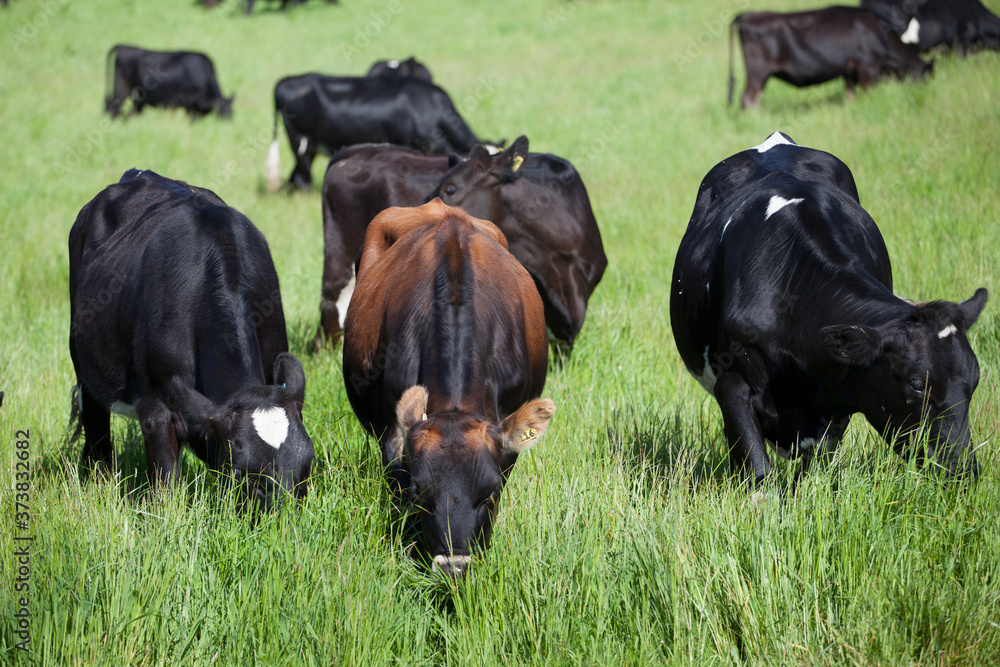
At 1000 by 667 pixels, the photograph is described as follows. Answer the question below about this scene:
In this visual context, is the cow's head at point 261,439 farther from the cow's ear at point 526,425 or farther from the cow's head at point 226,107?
the cow's head at point 226,107

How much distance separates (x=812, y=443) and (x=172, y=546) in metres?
2.81

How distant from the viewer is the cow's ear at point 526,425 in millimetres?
3338

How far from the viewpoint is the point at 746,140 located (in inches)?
518

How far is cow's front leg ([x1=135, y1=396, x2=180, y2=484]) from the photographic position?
4.08 meters

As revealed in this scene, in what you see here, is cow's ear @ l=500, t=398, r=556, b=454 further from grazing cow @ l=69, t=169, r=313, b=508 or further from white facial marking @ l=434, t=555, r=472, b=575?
grazing cow @ l=69, t=169, r=313, b=508

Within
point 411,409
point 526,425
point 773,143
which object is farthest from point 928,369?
point 773,143

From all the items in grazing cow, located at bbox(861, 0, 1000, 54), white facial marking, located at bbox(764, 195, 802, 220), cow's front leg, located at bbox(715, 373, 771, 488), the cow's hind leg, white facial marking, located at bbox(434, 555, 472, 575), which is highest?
grazing cow, located at bbox(861, 0, 1000, 54)

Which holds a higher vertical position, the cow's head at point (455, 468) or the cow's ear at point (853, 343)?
Answer: the cow's ear at point (853, 343)

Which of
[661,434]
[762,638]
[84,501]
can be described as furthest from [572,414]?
[84,501]

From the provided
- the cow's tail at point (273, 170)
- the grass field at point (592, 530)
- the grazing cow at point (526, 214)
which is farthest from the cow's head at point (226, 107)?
the grazing cow at point (526, 214)

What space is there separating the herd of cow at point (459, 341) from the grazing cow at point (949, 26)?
14.2 m

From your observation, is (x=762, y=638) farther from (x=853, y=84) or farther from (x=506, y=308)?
(x=853, y=84)

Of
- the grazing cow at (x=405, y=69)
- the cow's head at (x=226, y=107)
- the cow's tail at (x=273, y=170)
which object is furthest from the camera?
the cow's head at (x=226, y=107)

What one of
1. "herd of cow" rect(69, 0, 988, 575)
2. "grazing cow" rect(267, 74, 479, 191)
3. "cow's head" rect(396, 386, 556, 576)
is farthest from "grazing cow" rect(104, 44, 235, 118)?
"cow's head" rect(396, 386, 556, 576)
